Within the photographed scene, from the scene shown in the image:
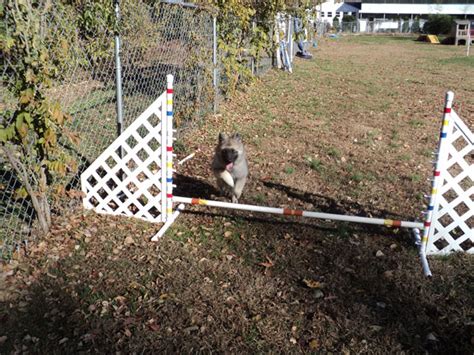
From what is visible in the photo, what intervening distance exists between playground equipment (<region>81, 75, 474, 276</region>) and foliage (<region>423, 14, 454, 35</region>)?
5338 centimetres

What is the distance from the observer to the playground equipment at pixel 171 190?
13.7ft

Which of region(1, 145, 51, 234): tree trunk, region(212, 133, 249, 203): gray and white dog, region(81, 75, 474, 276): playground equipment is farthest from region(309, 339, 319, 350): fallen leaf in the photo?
region(1, 145, 51, 234): tree trunk

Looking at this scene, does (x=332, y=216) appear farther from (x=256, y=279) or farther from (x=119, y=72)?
(x=119, y=72)

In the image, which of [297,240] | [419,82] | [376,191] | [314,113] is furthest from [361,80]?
[297,240]

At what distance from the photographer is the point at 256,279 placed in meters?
3.84

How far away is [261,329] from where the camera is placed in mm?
3240

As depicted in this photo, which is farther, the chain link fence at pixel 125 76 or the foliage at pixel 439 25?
the foliage at pixel 439 25

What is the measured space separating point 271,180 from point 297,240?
1.71 m

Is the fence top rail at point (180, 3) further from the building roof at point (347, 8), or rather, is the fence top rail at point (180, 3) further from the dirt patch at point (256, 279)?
the building roof at point (347, 8)

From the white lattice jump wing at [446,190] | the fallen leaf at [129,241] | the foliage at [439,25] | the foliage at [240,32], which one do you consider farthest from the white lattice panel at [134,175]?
the foliage at [439,25]

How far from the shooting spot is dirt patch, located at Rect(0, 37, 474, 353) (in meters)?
3.15

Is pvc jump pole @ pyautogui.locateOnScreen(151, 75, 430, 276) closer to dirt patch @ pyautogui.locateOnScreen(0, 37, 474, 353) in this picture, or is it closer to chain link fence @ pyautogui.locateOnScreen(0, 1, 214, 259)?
dirt patch @ pyautogui.locateOnScreen(0, 37, 474, 353)

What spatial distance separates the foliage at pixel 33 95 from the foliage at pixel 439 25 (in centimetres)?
5512

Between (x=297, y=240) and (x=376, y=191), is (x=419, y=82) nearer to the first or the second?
(x=376, y=191)
